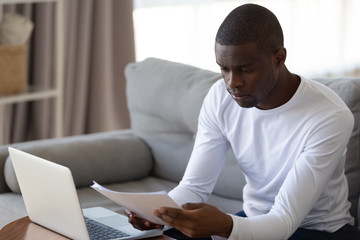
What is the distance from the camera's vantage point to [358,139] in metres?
1.94

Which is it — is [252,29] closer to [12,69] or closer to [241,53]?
[241,53]

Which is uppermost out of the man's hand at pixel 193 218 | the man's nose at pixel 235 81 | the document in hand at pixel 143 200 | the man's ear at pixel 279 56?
the man's ear at pixel 279 56

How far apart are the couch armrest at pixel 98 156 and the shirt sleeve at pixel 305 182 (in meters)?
0.92

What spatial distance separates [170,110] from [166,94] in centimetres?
6

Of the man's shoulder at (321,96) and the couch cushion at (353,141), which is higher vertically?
the man's shoulder at (321,96)

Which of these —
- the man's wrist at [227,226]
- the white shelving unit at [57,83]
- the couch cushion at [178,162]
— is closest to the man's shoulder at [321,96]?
the man's wrist at [227,226]

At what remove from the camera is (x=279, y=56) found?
1.63 m

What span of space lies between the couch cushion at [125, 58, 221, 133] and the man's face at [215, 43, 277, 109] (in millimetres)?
655

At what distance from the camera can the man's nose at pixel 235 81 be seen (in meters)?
1.59

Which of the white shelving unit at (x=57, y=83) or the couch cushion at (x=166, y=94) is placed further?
the white shelving unit at (x=57, y=83)

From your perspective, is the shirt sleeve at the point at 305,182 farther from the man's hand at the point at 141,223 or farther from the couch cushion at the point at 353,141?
the couch cushion at the point at 353,141

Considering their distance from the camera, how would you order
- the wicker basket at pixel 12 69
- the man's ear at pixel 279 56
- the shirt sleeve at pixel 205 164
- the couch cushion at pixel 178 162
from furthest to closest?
the wicker basket at pixel 12 69 → the couch cushion at pixel 178 162 → the shirt sleeve at pixel 205 164 → the man's ear at pixel 279 56

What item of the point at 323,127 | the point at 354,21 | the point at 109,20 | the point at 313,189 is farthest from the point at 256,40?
the point at 354,21

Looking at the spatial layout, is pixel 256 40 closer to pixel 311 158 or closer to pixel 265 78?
pixel 265 78
